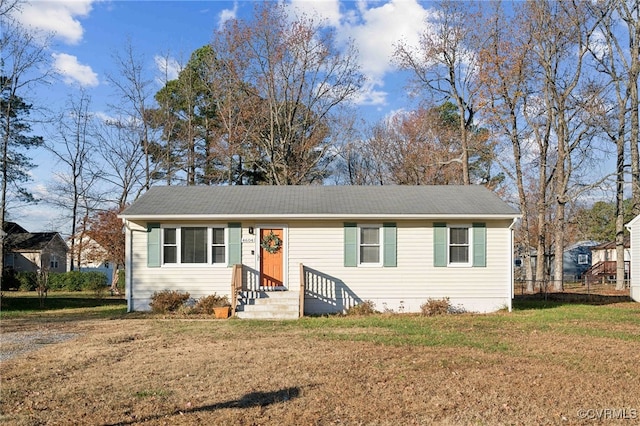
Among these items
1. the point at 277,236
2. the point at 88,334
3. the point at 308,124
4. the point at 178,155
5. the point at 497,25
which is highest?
the point at 497,25

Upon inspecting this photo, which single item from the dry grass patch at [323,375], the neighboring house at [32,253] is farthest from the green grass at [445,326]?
the neighboring house at [32,253]

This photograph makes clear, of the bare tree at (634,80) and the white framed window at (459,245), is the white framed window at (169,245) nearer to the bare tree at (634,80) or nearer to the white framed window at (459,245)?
the white framed window at (459,245)

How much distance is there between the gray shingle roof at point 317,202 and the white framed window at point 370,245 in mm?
552

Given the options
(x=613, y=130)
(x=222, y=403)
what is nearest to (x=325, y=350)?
(x=222, y=403)

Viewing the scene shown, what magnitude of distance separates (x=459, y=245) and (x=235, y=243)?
6.44 metres

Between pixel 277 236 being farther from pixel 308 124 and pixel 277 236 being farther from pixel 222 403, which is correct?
pixel 308 124

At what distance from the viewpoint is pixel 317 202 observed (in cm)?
1581

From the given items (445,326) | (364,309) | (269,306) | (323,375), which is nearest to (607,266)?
(364,309)

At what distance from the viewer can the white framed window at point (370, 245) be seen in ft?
49.0

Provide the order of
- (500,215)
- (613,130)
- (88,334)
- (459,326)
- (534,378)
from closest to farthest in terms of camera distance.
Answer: (534,378)
(88,334)
(459,326)
(500,215)
(613,130)

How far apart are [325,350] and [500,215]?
7.67 metres

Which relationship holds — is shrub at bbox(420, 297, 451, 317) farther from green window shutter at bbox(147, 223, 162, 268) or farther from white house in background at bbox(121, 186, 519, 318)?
green window shutter at bbox(147, 223, 162, 268)

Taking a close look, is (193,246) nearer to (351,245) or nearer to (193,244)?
(193,244)

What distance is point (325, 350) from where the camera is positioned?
9227 mm
